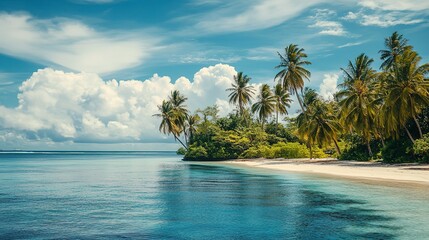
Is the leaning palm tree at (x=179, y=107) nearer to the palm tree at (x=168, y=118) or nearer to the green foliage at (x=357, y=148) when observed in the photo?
the palm tree at (x=168, y=118)

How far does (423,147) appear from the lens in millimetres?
→ 34188

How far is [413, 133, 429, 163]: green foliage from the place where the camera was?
112 feet

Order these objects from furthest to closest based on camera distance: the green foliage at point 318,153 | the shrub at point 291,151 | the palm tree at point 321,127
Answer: the shrub at point 291,151 < the green foliage at point 318,153 < the palm tree at point 321,127

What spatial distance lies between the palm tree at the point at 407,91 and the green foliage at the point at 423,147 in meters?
1.21

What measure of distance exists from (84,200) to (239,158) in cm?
5674

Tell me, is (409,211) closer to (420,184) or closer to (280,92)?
(420,184)

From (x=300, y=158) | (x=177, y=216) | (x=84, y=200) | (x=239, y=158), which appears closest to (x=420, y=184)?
(x=177, y=216)

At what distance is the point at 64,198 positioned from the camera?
21.5 metres

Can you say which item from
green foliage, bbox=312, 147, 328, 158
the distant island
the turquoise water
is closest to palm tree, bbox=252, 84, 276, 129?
the distant island

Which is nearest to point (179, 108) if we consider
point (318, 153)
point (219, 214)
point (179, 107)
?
point (179, 107)

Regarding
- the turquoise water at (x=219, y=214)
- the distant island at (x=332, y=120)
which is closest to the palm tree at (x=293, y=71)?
the distant island at (x=332, y=120)

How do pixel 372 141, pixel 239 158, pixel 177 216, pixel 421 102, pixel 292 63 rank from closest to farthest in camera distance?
pixel 177 216 < pixel 421 102 < pixel 372 141 < pixel 292 63 < pixel 239 158

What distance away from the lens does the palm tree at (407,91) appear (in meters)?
34.6

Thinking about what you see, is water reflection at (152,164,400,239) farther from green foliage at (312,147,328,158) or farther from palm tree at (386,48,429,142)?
green foliage at (312,147,328,158)
